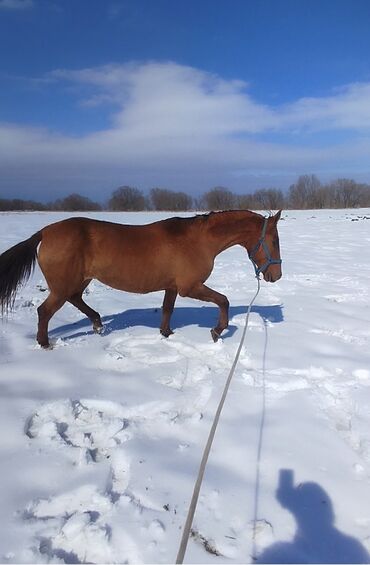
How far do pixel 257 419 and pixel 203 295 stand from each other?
81.7 inches

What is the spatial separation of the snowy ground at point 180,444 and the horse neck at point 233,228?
122 centimetres

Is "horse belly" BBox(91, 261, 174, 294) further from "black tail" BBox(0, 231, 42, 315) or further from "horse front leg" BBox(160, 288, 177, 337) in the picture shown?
"black tail" BBox(0, 231, 42, 315)

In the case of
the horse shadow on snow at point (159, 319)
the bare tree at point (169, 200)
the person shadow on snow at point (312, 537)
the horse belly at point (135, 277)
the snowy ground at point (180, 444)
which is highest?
the bare tree at point (169, 200)

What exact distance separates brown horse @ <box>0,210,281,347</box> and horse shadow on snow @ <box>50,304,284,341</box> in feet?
1.09

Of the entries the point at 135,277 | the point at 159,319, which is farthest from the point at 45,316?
the point at 159,319

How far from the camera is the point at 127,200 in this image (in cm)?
7275

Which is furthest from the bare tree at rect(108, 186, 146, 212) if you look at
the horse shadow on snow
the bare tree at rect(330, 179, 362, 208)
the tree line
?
the horse shadow on snow

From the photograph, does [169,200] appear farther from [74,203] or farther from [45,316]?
[45,316]

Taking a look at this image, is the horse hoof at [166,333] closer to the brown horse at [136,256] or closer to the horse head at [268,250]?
the brown horse at [136,256]

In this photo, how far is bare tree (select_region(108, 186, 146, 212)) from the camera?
71.9m

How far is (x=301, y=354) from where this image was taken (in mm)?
4285

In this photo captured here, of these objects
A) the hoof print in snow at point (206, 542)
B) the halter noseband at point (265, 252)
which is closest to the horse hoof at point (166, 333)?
the halter noseband at point (265, 252)

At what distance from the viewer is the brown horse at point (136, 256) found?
4336 mm

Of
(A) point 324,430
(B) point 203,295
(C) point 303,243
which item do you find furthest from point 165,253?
(C) point 303,243
